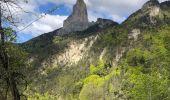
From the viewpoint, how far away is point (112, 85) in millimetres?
170000

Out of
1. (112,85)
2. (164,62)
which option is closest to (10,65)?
(164,62)

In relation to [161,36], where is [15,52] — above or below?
below

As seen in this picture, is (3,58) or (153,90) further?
(153,90)

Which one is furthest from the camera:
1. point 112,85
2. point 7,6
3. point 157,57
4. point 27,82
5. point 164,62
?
point 112,85

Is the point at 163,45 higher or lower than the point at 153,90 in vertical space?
higher

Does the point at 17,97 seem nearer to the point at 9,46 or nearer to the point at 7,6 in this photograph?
the point at 9,46

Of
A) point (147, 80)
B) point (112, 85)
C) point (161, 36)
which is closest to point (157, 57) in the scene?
point (161, 36)

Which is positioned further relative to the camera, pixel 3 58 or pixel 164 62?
pixel 164 62

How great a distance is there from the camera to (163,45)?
140ft

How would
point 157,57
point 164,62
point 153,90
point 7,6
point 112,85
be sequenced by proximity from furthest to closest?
point 112,85 < point 153,90 < point 157,57 < point 164,62 < point 7,6

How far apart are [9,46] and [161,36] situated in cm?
3152

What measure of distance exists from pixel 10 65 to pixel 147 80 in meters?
37.7

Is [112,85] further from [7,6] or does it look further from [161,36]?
[7,6]

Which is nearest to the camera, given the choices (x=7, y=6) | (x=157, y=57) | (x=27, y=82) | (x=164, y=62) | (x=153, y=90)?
(x=7, y=6)
